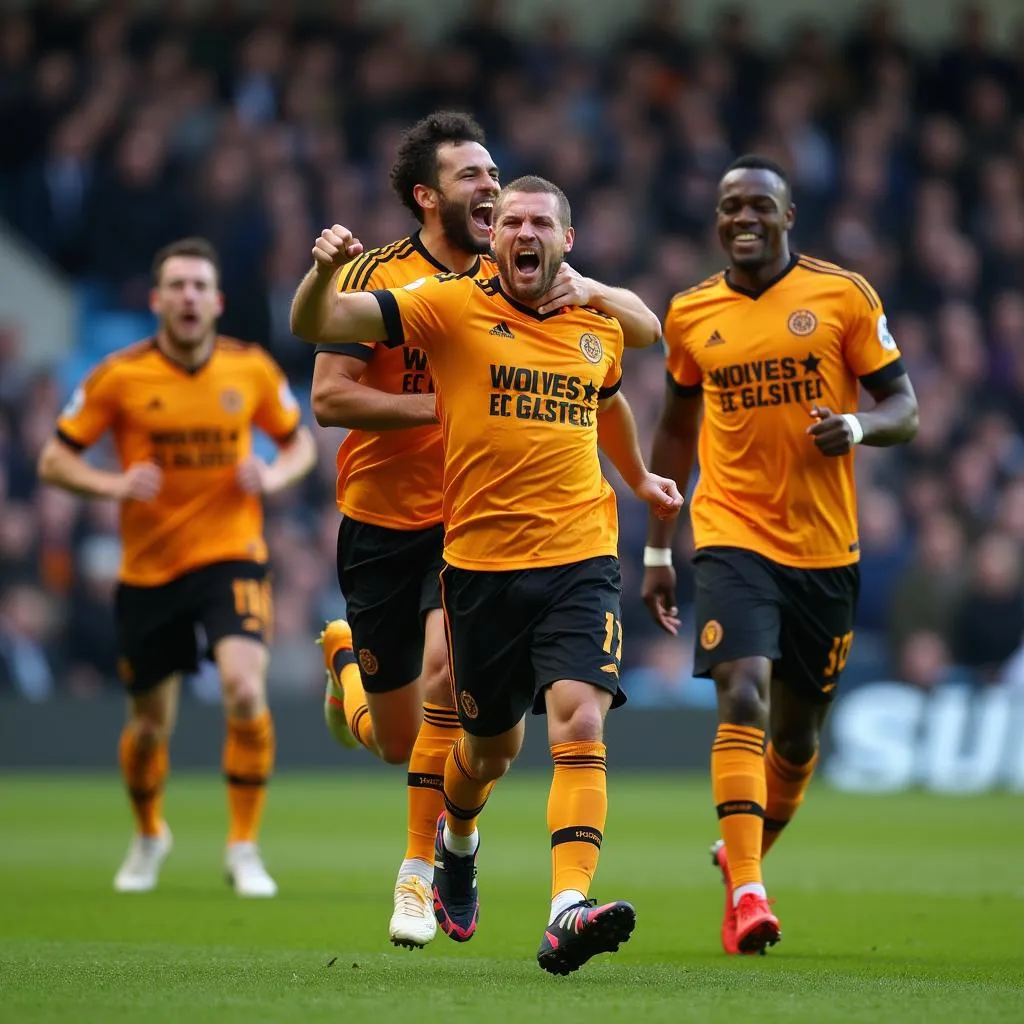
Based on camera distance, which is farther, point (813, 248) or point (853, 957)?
point (813, 248)

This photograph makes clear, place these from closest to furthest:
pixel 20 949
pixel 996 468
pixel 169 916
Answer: pixel 20 949
pixel 169 916
pixel 996 468

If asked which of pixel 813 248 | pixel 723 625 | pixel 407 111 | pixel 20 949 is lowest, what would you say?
pixel 20 949

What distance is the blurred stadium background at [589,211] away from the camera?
1645 cm

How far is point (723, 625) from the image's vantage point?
745cm

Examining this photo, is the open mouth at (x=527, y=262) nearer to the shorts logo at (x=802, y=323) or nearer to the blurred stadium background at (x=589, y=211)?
the shorts logo at (x=802, y=323)

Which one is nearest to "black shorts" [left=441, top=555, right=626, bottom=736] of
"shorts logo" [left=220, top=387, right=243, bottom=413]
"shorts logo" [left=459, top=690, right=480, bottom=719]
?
"shorts logo" [left=459, top=690, right=480, bottom=719]

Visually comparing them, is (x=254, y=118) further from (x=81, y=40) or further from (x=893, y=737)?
(x=893, y=737)

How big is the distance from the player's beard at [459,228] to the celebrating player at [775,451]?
1.11 m

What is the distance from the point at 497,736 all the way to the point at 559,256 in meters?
1.54

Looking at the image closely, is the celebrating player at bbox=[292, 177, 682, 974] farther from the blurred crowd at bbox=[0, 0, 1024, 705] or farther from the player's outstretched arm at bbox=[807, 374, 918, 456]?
the blurred crowd at bbox=[0, 0, 1024, 705]

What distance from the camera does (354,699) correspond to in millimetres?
8281

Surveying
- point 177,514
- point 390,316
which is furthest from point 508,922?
point 390,316

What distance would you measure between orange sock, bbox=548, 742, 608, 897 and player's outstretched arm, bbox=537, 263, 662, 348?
4.57ft

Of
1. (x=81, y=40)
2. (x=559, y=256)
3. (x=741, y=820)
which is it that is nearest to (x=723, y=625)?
(x=741, y=820)
